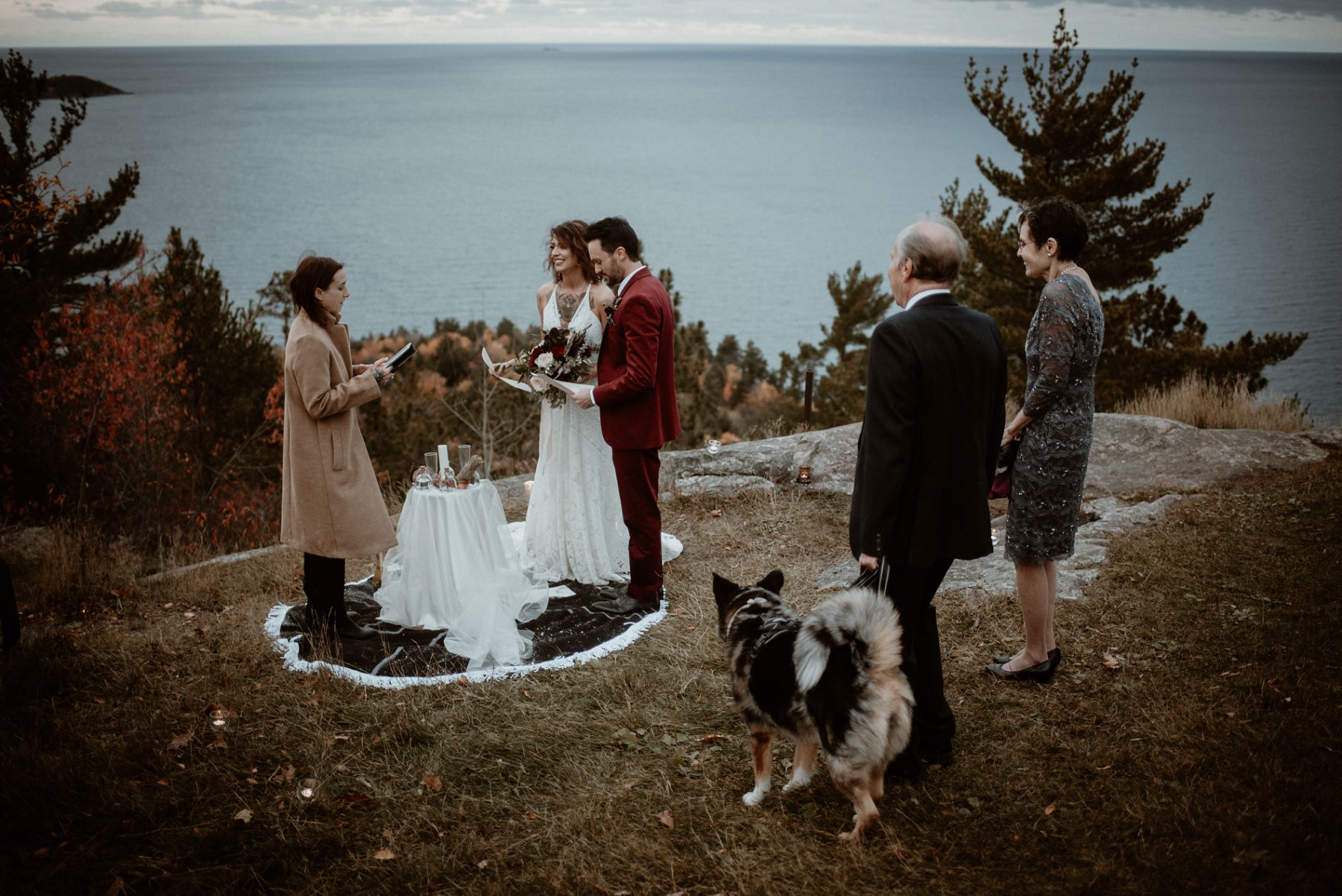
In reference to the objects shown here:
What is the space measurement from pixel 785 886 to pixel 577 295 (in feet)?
13.6

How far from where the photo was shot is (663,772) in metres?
3.98

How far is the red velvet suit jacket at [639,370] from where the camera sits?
541 cm

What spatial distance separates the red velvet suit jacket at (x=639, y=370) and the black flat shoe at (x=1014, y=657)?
90.4 inches

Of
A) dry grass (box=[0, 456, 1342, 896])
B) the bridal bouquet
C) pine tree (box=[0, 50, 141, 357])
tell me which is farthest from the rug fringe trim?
pine tree (box=[0, 50, 141, 357])

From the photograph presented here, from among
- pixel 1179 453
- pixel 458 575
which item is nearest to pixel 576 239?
pixel 458 575

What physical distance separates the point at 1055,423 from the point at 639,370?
2.43 metres

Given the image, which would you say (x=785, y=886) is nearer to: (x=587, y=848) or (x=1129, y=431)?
(x=587, y=848)

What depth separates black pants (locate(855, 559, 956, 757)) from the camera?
11.4 ft

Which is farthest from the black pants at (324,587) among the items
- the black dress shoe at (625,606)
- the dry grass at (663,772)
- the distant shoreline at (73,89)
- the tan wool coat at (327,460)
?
the distant shoreline at (73,89)

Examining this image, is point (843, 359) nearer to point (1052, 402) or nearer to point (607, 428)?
point (607, 428)

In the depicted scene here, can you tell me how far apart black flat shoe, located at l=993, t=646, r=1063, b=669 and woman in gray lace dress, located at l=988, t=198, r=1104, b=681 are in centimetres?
42

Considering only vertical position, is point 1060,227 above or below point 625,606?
above

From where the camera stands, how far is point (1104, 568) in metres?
6.12

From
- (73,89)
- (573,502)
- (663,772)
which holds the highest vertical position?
(73,89)
